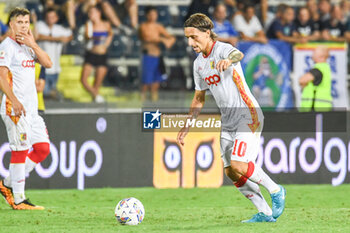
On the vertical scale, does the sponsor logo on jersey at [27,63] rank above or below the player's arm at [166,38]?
below

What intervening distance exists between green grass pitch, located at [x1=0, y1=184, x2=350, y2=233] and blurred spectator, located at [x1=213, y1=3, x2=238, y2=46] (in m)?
3.74

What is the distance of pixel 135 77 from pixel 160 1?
2.61 m

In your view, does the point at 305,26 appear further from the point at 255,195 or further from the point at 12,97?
the point at 255,195

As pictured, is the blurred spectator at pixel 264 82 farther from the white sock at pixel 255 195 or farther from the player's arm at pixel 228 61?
the player's arm at pixel 228 61

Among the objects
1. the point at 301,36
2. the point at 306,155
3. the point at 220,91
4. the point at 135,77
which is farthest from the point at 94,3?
the point at 220,91

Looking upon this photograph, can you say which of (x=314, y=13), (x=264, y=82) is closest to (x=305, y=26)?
(x=314, y=13)

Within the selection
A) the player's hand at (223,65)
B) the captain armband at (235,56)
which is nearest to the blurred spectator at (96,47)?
the captain armband at (235,56)

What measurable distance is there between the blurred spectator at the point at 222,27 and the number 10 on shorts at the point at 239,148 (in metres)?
6.79

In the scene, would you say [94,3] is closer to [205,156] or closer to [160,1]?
[160,1]

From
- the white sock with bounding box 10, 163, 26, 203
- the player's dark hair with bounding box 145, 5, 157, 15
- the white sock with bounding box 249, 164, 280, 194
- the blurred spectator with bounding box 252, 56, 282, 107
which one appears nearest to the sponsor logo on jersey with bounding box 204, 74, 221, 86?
the white sock with bounding box 249, 164, 280, 194

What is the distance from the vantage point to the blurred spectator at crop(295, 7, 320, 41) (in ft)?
50.9

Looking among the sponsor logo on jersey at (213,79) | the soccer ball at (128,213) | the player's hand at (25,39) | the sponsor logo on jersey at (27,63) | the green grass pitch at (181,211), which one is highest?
the player's hand at (25,39)

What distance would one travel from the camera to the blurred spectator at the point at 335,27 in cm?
1582

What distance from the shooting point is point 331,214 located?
8.96 m
